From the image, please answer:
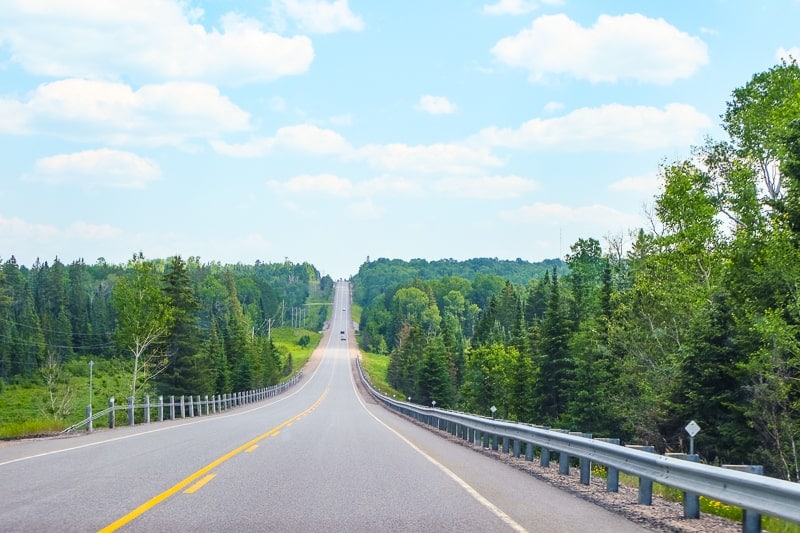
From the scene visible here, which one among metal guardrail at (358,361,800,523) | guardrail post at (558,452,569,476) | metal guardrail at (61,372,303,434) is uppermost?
metal guardrail at (358,361,800,523)

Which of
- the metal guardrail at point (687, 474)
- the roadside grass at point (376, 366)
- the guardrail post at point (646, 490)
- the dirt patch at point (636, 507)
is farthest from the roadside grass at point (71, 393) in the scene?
the guardrail post at point (646, 490)

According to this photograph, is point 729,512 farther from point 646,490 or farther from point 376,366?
point 376,366

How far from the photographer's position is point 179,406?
42188mm

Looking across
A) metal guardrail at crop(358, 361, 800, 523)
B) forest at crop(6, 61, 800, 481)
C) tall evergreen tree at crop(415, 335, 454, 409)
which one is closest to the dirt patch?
metal guardrail at crop(358, 361, 800, 523)

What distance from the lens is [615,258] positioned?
59.3 metres

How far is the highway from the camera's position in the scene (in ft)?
25.0

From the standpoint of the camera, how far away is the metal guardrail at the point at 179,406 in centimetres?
2416

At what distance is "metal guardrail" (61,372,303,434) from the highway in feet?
24.7

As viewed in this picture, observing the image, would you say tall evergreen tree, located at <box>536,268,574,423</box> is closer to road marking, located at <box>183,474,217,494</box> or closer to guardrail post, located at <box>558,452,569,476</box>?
guardrail post, located at <box>558,452,569,476</box>

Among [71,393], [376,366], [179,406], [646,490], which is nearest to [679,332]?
[179,406]

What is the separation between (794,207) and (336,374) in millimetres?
103364

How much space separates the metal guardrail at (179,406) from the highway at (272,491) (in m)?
7.54

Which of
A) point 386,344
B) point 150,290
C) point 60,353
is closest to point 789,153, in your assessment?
point 150,290

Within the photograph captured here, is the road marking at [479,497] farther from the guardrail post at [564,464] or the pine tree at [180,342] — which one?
the pine tree at [180,342]
